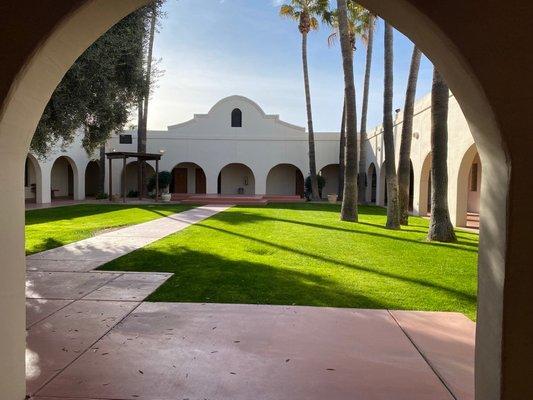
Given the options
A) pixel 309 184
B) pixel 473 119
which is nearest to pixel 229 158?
Answer: pixel 309 184

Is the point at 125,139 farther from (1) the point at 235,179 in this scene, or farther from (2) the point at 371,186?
(2) the point at 371,186

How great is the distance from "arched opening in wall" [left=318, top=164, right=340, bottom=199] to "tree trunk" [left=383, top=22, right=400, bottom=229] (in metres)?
15.7

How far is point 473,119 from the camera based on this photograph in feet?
A: 7.92

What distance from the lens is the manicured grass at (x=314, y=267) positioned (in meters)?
5.66

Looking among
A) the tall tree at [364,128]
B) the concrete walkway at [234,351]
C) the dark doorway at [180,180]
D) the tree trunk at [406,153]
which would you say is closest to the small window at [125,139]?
the dark doorway at [180,180]

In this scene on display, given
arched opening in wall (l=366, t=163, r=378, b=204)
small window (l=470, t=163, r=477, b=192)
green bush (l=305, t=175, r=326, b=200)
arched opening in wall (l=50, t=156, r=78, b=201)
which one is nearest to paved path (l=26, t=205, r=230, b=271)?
small window (l=470, t=163, r=477, b=192)

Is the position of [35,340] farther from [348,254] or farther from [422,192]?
[422,192]

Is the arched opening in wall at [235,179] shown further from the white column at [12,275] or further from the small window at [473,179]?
the white column at [12,275]

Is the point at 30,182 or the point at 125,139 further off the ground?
the point at 125,139

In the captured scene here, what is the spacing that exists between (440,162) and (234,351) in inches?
371

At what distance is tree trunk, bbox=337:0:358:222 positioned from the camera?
15.9m

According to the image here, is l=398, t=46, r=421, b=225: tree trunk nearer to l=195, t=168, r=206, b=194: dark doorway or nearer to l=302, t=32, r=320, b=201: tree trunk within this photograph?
l=302, t=32, r=320, b=201: tree trunk

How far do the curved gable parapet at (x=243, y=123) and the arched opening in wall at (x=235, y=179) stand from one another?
3428 mm

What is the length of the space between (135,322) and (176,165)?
28.4 m
